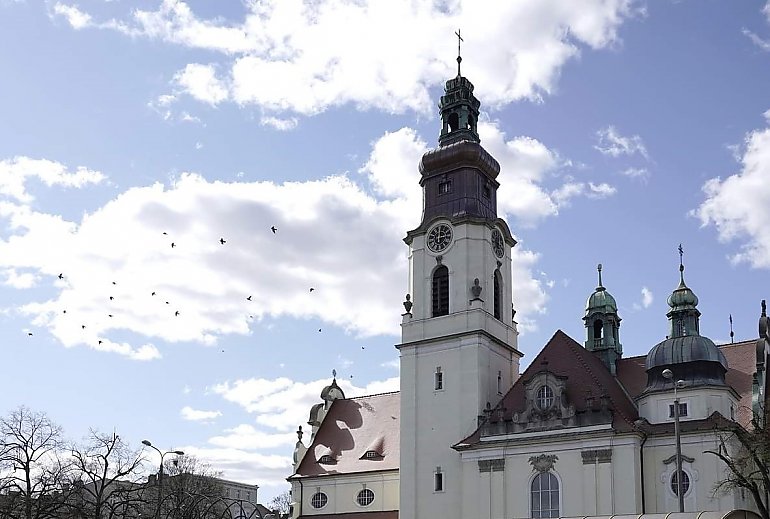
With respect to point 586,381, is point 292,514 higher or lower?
lower

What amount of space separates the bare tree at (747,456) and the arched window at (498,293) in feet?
48.8

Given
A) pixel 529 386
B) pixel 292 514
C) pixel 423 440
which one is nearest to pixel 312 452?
pixel 292 514

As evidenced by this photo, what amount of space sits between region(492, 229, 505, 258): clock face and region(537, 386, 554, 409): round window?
31.8 ft

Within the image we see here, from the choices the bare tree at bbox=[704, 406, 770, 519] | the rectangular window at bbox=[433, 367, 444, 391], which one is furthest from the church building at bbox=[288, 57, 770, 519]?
the bare tree at bbox=[704, 406, 770, 519]

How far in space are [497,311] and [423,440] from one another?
8.47 m

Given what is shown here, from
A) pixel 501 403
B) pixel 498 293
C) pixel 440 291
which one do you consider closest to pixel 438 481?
pixel 501 403

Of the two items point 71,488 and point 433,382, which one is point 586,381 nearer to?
point 433,382

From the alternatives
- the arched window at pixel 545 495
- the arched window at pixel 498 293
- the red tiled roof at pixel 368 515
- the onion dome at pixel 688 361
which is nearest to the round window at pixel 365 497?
the red tiled roof at pixel 368 515

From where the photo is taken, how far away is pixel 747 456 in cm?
3881

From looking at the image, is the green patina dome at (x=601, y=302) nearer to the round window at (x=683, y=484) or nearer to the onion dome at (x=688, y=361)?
the onion dome at (x=688, y=361)

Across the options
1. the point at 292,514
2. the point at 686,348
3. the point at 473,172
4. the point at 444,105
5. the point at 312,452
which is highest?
the point at 444,105

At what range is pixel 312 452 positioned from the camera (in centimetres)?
6375

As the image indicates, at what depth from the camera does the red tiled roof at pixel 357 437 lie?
60.0 m

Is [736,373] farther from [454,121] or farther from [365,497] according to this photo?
[365,497]
